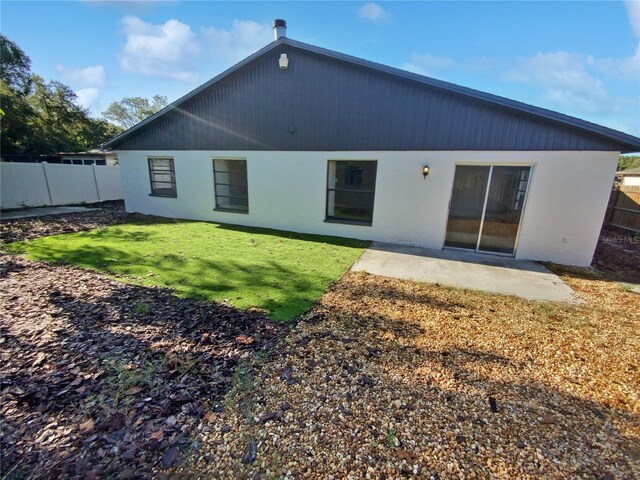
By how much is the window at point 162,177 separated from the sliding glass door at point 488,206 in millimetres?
10011

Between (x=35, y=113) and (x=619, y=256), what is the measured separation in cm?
3572

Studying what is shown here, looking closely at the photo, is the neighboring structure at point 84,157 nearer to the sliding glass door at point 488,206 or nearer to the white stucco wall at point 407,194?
the white stucco wall at point 407,194

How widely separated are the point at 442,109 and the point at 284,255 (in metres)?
5.37

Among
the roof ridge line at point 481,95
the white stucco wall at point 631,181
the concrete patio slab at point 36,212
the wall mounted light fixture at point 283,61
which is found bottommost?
the concrete patio slab at point 36,212

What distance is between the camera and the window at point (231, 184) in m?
9.77

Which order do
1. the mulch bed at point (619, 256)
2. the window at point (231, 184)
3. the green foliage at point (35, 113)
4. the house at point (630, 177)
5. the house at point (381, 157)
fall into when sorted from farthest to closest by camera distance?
1. the green foliage at point (35, 113)
2. the house at point (630, 177)
3. the window at point (231, 184)
4. the house at point (381, 157)
5. the mulch bed at point (619, 256)

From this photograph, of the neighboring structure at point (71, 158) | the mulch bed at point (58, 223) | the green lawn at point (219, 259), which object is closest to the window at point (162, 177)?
the mulch bed at point (58, 223)

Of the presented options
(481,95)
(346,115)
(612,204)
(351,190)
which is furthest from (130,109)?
(612,204)

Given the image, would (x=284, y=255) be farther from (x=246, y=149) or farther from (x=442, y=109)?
(x=442, y=109)

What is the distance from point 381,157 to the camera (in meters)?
7.68

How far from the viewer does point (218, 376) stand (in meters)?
2.60

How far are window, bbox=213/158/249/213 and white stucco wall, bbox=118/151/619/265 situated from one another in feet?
0.79

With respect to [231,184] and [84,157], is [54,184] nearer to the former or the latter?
[231,184]

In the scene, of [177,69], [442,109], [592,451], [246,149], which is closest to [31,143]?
[177,69]
